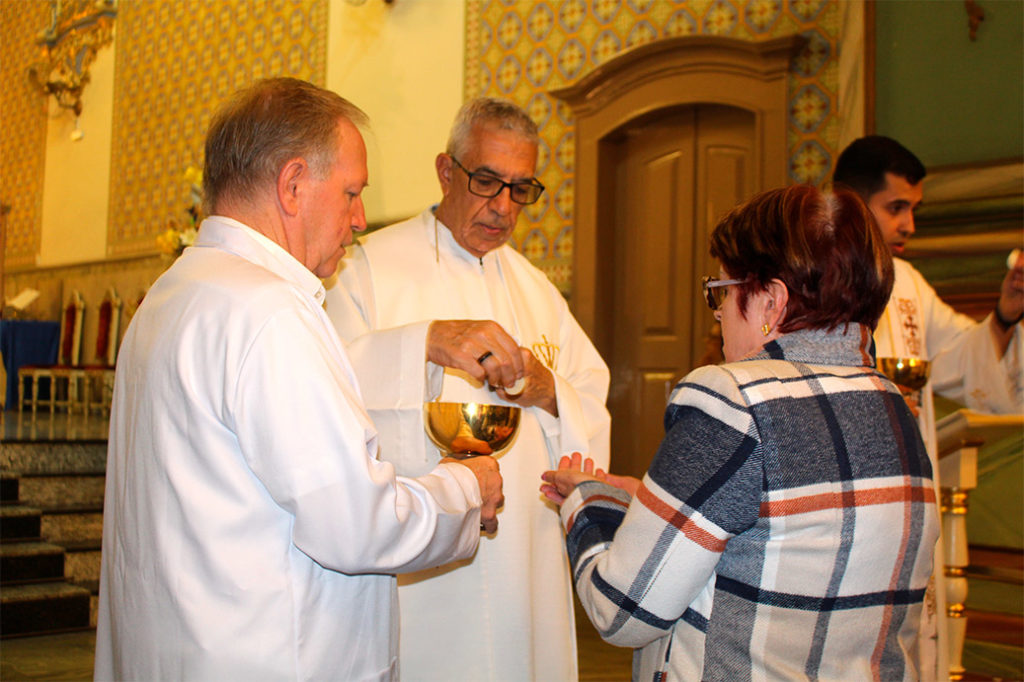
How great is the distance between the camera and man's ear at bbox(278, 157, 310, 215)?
5.11ft

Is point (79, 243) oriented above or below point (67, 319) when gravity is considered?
above

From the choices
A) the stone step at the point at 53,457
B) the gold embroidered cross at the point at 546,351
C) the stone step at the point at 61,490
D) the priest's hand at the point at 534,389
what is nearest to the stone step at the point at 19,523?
the stone step at the point at 61,490

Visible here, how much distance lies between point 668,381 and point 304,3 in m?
5.34

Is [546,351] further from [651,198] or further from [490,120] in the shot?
[651,198]

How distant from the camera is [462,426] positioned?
6.12 feet

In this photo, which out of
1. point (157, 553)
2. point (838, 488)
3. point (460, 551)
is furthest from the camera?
point (460, 551)

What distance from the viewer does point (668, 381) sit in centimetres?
620

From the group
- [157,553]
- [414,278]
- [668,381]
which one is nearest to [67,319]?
Result: [668,381]

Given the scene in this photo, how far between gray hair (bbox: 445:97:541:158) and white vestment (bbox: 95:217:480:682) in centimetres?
111

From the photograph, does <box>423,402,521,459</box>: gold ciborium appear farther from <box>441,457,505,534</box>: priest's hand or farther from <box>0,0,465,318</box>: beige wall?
<box>0,0,465,318</box>: beige wall

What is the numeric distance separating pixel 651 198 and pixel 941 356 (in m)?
3.31

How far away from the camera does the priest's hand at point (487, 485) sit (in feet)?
5.73

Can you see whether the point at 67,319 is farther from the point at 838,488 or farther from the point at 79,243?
the point at 838,488

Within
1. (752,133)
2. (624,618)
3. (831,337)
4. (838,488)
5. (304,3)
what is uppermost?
(304,3)
